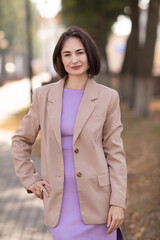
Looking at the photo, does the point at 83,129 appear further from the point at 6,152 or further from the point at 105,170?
the point at 6,152

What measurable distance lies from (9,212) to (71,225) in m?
2.99

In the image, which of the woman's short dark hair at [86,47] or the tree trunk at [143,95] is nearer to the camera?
the woman's short dark hair at [86,47]

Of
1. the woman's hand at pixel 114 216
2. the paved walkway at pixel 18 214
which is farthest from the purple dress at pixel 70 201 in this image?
the paved walkway at pixel 18 214

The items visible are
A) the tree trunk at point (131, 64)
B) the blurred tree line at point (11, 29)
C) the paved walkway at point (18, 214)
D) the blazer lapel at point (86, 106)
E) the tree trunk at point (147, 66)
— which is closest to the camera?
the blazer lapel at point (86, 106)

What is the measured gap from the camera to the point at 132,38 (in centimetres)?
1794

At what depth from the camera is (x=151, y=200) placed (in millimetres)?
5852

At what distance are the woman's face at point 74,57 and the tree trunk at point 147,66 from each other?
11.9 meters

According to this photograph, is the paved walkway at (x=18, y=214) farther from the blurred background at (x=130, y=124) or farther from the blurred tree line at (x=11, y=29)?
the blurred tree line at (x=11, y=29)

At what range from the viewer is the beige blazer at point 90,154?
248 cm

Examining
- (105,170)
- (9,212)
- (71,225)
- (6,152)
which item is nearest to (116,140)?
(105,170)

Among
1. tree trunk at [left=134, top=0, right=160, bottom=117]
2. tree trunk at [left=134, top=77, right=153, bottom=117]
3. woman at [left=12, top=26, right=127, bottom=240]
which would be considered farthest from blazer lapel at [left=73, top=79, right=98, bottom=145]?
tree trunk at [left=134, top=77, right=153, bottom=117]

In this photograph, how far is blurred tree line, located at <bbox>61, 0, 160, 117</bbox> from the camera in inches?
554

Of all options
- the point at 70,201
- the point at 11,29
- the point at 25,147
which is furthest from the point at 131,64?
the point at 11,29

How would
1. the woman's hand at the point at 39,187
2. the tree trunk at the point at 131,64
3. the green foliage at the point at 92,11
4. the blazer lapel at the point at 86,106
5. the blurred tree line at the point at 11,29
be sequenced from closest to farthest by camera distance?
the blazer lapel at the point at 86,106
the woman's hand at the point at 39,187
the tree trunk at the point at 131,64
the green foliage at the point at 92,11
the blurred tree line at the point at 11,29
